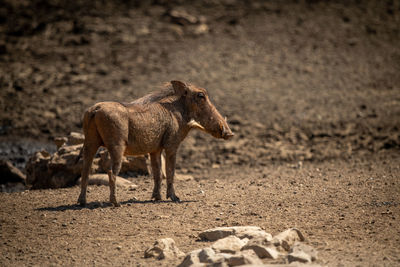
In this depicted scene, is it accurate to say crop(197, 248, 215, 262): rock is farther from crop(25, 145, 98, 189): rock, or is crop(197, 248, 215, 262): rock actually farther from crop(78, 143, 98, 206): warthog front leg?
crop(25, 145, 98, 189): rock

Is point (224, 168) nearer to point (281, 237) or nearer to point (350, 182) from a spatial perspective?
point (350, 182)

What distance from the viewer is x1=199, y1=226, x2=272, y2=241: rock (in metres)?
6.74

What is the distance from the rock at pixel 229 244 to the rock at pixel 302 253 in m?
0.61

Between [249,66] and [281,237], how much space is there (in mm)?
15258

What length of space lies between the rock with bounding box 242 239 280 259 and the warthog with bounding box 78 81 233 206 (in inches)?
106

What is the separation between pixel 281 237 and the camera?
662 centimetres

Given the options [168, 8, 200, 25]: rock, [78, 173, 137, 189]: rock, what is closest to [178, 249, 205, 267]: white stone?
[78, 173, 137, 189]: rock

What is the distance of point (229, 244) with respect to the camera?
651 centimetres

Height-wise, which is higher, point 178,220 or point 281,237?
point 281,237

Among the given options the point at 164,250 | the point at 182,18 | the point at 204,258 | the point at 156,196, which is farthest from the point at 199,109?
the point at 182,18

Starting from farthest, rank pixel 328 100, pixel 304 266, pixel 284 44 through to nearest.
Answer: pixel 284 44, pixel 328 100, pixel 304 266

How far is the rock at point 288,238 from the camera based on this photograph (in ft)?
21.5

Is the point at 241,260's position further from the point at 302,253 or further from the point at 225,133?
the point at 225,133

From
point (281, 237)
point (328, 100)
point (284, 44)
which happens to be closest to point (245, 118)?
point (328, 100)
